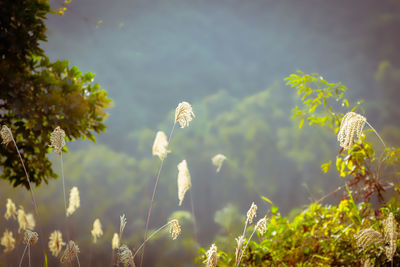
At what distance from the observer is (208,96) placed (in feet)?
11.0

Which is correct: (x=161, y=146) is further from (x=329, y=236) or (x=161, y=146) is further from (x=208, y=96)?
(x=208, y=96)

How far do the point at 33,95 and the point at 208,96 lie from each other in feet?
6.92

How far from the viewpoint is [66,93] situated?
60.0 inches

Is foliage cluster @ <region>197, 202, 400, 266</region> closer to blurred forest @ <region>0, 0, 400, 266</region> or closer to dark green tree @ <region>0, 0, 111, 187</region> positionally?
dark green tree @ <region>0, 0, 111, 187</region>

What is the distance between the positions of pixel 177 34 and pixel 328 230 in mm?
2699

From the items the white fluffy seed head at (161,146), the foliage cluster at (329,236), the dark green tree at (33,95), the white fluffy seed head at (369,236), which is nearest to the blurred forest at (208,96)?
the dark green tree at (33,95)

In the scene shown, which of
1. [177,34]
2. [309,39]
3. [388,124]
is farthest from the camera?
[177,34]

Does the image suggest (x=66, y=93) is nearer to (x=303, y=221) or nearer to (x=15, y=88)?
(x=15, y=88)

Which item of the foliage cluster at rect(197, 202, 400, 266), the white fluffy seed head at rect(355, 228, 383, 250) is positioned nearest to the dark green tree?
the foliage cluster at rect(197, 202, 400, 266)

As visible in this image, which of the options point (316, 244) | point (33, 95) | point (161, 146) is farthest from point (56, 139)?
point (316, 244)

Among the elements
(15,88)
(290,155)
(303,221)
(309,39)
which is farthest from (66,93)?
(309,39)

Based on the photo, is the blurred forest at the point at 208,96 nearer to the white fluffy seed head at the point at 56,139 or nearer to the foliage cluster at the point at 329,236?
the foliage cluster at the point at 329,236

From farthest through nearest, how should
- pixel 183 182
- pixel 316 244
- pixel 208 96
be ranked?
pixel 208 96 → pixel 316 244 → pixel 183 182

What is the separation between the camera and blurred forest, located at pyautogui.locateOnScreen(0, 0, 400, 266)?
9.50ft
